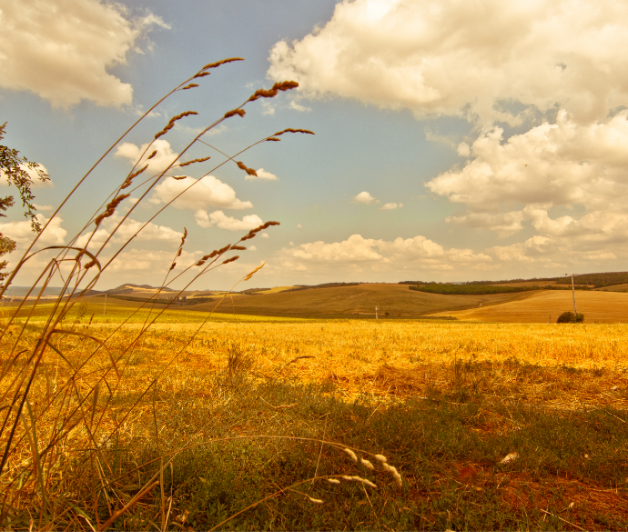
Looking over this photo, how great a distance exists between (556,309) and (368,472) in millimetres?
63815

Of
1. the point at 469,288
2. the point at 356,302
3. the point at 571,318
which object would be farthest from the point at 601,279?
the point at 571,318

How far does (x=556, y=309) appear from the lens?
56.5 metres

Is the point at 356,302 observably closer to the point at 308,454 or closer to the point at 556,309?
the point at 556,309

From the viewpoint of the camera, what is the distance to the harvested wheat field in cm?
4956

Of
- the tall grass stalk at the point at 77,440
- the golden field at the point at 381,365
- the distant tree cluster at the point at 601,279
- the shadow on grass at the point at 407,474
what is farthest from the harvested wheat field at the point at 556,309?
the tall grass stalk at the point at 77,440

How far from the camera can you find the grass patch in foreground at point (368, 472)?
102 inches

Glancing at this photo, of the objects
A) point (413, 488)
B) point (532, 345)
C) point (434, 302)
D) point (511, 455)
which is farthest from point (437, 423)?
point (434, 302)

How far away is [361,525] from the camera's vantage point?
2.55 metres

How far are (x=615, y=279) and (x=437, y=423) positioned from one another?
112723 millimetres

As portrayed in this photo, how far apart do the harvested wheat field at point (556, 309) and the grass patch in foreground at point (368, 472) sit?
49819mm

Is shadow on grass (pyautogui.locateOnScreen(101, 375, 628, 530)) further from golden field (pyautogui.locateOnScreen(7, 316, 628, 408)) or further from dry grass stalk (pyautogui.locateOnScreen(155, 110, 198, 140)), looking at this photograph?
dry grass stalk (pyautogui.locateOnScreen(155, 110, 198, 140))

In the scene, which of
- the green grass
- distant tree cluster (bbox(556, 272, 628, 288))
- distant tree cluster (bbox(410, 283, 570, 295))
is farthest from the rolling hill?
distant tree cluster (bbox(556, 272, 628, 288))

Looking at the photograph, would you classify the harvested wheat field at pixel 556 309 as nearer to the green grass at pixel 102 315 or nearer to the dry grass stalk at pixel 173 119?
the green grass at pixel 102 315

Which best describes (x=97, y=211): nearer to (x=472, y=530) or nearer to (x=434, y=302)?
(x=472, y=530)
